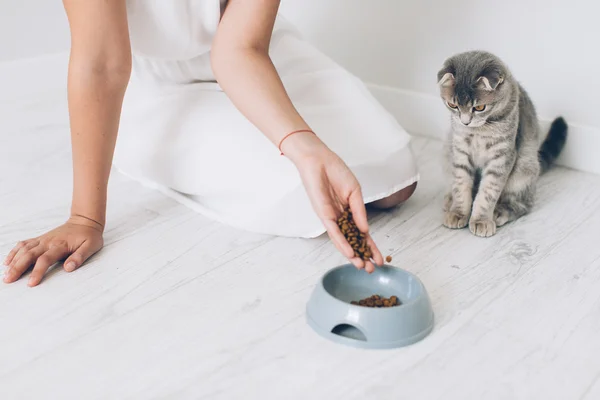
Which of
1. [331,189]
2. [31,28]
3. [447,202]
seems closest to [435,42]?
[447,202]

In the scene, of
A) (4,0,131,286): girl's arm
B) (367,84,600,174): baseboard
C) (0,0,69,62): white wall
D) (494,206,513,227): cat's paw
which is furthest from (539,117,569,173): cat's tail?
(0,0,69,62): white wall

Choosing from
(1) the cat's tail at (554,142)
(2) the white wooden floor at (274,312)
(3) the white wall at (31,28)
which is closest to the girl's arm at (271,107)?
(2) the white wooden floor at (274,312)

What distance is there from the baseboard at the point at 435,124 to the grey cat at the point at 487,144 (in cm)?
29

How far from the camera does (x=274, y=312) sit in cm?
134

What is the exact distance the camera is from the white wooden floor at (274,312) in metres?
1.15

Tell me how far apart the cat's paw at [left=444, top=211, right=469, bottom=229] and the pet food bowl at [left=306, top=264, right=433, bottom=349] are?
1.25ft

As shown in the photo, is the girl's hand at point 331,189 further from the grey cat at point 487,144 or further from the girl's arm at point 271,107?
the grey cat at point 487,144

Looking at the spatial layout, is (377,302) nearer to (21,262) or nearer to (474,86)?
(474,86)

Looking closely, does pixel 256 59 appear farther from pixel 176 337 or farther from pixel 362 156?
pixel 176 337

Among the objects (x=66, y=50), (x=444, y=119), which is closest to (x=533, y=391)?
(x=444, y=119)

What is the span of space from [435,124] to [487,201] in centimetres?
67

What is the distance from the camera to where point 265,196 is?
5.35 ft

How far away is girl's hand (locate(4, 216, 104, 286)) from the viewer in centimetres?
145

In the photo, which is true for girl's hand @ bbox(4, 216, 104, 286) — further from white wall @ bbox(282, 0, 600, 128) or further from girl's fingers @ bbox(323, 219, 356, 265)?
white wall @ bbox(282, 0, 600, 128)
